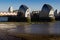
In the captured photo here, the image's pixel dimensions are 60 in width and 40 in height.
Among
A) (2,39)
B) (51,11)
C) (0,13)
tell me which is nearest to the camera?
(2,39)

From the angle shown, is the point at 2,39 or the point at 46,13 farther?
the point at 46,13

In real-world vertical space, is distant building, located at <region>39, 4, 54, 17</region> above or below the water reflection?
above

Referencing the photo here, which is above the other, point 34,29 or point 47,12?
point 47,12

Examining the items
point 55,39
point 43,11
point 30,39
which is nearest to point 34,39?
point 30,39

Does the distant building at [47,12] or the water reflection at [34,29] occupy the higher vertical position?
the distant building at [47,12]

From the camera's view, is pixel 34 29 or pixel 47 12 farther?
pixel 47 12

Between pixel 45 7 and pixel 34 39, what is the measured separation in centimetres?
9984

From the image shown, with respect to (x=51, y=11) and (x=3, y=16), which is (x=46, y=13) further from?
(x=3, y=16)

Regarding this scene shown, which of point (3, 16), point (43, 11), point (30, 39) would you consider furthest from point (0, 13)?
point (30, 39)

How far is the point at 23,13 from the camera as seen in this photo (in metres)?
113

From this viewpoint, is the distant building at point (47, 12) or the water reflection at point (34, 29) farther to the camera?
the distant building at point (47, 12)

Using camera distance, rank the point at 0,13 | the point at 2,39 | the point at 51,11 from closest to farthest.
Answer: the point at 2,39 < the point at 51,11 < the point at 0,13

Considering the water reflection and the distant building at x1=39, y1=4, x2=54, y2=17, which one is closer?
the water reflection

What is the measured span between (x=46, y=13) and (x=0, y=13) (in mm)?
26912
